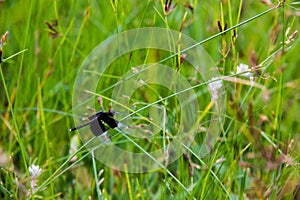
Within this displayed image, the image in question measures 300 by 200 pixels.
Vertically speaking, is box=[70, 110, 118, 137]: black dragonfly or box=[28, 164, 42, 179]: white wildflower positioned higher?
box=[70, 110, 118, 137]: black dragonfly

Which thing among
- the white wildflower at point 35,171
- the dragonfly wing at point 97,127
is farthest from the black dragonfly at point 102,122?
the white wildflower at point 35,171

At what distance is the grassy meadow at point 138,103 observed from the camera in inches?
50.6

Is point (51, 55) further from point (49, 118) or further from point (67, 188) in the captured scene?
point (67, 188)

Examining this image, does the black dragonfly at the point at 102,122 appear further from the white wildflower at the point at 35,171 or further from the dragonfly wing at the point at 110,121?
the white wildflower at the point at 35,171

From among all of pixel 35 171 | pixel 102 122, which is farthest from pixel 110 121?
pixel 35 171

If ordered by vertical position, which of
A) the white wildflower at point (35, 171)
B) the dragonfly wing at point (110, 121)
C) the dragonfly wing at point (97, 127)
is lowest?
the white wildflower at point (35, 171)

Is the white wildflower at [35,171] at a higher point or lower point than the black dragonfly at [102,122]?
lower

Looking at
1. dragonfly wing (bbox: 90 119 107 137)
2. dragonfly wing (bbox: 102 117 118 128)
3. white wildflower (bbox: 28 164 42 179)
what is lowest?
white wildflower (bbox: 28 164 42 179)

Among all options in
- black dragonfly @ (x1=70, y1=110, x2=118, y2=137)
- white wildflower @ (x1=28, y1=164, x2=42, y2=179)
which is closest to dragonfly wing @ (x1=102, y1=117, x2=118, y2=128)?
black dragonfly @ (x1=70, y1=110, x2=118, y2=137)

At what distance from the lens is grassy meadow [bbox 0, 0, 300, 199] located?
1284 mm

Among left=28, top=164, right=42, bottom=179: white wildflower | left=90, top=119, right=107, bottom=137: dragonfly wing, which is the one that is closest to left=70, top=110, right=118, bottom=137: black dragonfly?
left=90, top=119, right=107, bottom=137: dragonfly wing

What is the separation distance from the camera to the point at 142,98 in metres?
1.66

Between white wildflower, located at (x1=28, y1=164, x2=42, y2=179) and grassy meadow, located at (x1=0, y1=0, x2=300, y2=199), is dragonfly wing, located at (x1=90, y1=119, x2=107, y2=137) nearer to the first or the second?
grassy meadow, located at (x1=0, y1=0, x2=300, y2=199)

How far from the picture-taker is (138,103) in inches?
48.6
